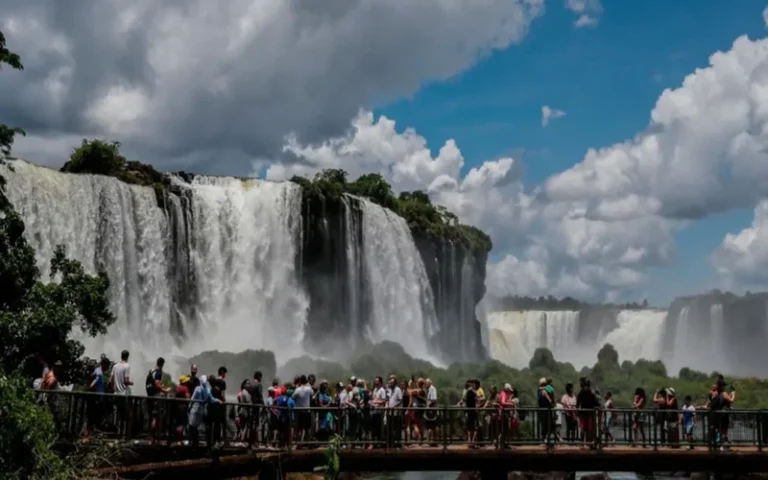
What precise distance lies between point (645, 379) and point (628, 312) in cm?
3235

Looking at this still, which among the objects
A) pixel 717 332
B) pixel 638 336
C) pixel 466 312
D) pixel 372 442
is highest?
pixel 466 312

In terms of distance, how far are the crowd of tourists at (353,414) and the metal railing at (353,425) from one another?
20mm

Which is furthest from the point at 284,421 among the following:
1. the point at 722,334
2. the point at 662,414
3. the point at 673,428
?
the point at 722,334

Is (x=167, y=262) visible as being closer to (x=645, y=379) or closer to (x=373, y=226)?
(x=373, y=226)

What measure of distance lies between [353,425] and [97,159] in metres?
30.4

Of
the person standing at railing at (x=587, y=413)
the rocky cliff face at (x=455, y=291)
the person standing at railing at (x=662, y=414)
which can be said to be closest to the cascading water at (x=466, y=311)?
the rocky cliff face at (x=455, y=291)

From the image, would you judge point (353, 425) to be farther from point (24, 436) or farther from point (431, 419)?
point (24, 436)

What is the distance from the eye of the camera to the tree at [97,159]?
45.8m

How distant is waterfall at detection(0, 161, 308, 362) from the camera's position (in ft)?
125

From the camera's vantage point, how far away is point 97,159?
151 feet

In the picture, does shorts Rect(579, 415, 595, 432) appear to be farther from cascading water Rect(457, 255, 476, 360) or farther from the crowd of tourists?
cascading water Rect(457, 255, 476, 360)

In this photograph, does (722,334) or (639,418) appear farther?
(722,334)

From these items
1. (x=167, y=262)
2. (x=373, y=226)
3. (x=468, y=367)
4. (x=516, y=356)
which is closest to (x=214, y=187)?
(x=167, y=262)

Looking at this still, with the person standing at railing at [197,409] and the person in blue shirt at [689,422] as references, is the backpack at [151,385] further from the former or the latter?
the person in blue shirt at [689,422]
